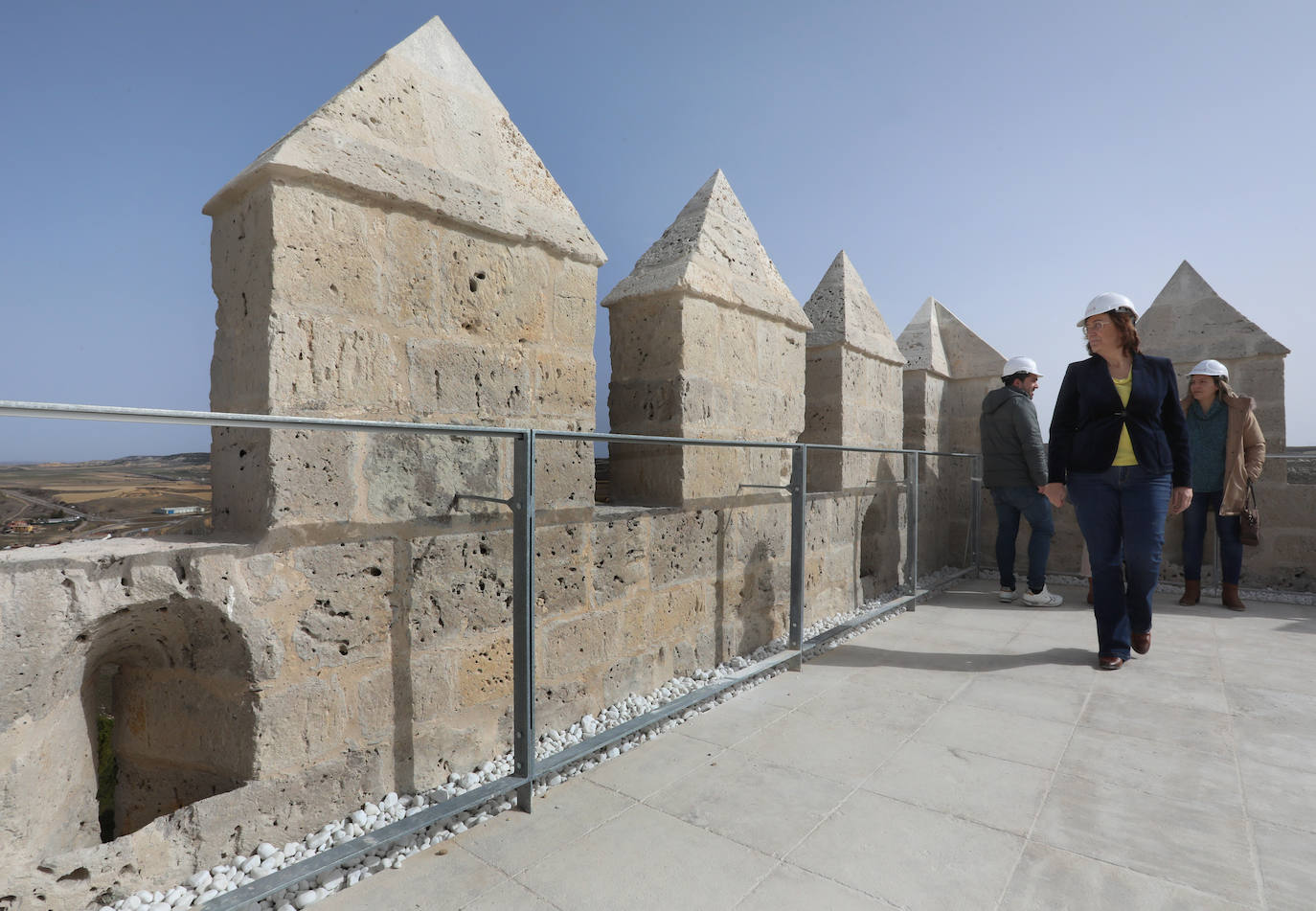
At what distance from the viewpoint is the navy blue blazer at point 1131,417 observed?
358cm

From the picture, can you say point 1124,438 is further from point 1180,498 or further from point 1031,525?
point 1031,525

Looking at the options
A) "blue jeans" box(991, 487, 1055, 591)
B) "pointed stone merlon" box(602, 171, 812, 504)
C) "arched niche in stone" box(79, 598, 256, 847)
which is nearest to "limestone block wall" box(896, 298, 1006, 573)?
"blue jeans" box(991, 487, 1055, 591)

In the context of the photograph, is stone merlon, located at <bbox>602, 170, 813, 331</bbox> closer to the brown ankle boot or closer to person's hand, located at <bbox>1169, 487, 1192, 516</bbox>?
person's hand, located at <bbox>1169, 487, 1192, 516</bbox>

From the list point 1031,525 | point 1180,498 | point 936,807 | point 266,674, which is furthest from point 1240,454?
point 266,674

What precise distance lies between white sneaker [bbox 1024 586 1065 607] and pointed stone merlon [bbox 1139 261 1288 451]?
2364 millimetres

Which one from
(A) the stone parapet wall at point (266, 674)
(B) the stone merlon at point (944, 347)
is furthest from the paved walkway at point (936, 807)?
(B) the stone merlon at point (944, 347)

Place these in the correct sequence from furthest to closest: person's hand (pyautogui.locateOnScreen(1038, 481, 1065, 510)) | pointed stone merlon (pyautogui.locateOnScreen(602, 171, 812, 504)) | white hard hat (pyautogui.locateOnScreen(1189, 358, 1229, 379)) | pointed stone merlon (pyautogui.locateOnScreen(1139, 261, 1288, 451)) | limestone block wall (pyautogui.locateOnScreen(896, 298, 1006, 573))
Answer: limestone block wall (pyautogui.locateOnScreen(896, 298, 1006, 573))
pointed stone merlon (pyautogui.locateOnScreen(1139, 261, 1288, 451))
white hard hat (pyautogui.locateOnScreen(1189, 358, 1229, 379))
person's hand (pyautogui.locateOnScreen(1038, 481, 1065, 510))
pointed stone merlon (pyautogui.locateOnScreen(602, 171, 812, 504))

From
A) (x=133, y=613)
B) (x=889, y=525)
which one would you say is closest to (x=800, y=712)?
(x=133, y=613)

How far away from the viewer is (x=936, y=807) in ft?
7.28

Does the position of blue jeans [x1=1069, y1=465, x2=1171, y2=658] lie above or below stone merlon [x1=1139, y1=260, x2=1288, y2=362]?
below

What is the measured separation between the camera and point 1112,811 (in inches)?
86.7

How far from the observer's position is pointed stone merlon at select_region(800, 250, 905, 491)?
16.9 feet

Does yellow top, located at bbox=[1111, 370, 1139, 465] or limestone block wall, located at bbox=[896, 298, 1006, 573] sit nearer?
yellow top, located at bbox=[1111, 370, 1139, 465]

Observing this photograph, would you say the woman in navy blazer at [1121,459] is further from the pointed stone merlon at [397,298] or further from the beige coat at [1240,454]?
the pointed stone merlon at [397,298]
